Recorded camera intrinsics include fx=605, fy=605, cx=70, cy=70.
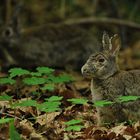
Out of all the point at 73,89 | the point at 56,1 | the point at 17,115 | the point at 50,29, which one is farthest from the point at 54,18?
the point at 17,115

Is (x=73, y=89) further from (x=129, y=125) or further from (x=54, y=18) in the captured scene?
(x=54, y=18)

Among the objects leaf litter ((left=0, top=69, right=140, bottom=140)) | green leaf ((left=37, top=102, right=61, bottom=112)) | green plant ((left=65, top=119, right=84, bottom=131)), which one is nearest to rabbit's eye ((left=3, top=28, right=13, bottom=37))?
leaf litter ((left=0, top=69, right=140, bottom=140))

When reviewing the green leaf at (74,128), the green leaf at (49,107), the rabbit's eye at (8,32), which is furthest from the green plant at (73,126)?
the rabbit's eye at (8,32)

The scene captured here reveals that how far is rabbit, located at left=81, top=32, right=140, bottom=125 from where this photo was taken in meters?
7.24

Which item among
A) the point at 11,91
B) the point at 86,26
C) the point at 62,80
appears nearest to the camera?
the point at 62,80

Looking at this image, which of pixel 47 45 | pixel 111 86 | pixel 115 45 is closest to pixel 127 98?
pixel 111 86

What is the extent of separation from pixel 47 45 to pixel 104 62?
23.1 feet

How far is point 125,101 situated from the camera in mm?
7121

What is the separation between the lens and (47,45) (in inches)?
567

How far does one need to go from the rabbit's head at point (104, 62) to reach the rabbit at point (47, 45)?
6030 mm

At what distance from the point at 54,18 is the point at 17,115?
1002 centimetres

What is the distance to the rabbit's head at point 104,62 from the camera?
7.34 metres

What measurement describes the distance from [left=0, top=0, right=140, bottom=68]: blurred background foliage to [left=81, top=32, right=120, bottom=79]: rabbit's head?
24.9 feet

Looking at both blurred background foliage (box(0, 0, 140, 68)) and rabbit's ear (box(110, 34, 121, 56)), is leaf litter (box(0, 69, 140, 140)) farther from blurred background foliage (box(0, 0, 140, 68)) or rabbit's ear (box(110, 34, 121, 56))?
blurred background foliage (box(0, 0, 140, 68))
